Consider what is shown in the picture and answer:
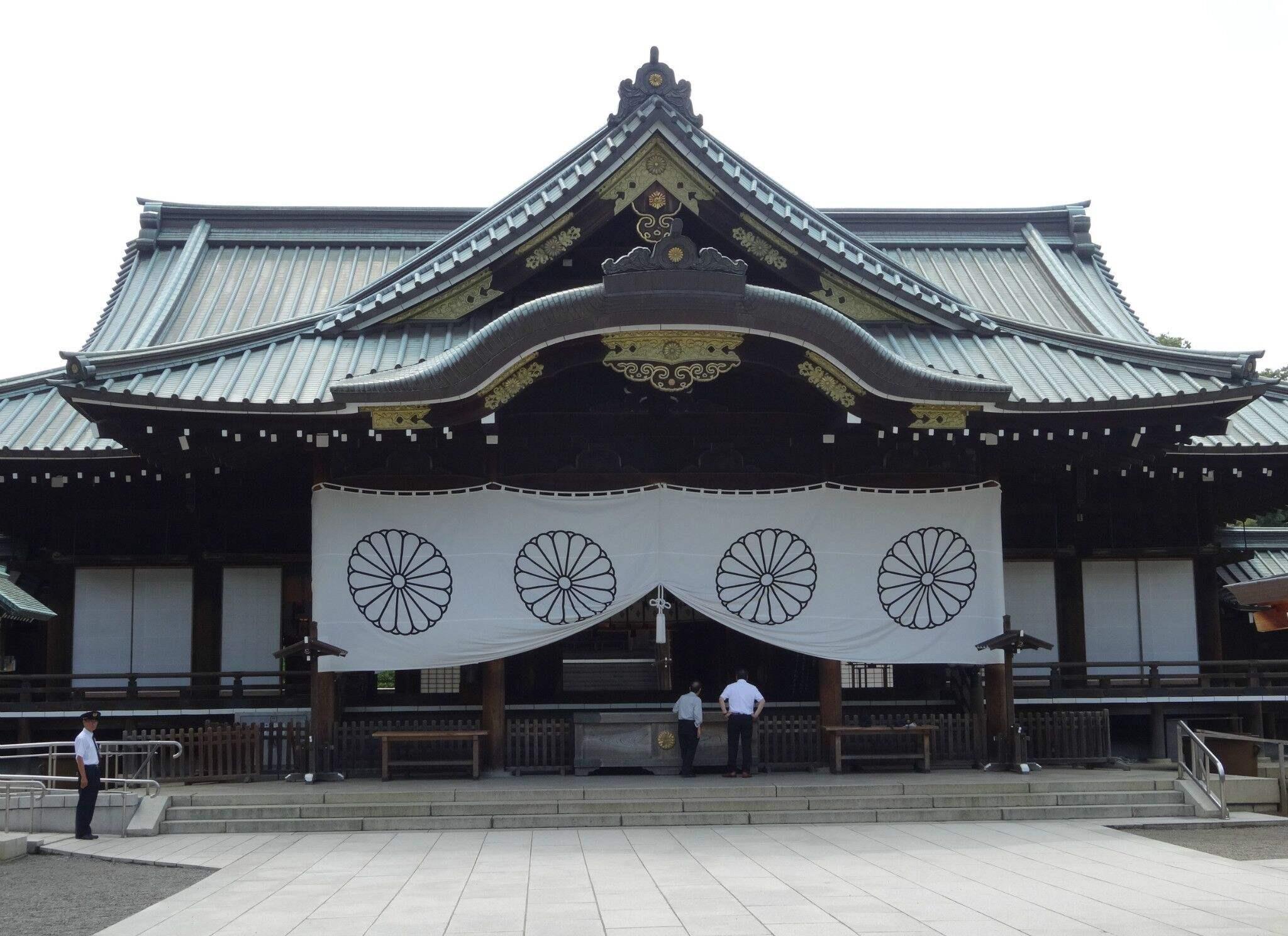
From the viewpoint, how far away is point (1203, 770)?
1388 centimetres

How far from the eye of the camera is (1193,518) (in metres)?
17.4

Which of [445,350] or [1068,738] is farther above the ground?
[445,350]

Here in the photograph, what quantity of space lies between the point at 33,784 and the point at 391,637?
401cm

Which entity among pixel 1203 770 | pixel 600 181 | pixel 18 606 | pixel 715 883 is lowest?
pixel 715 883

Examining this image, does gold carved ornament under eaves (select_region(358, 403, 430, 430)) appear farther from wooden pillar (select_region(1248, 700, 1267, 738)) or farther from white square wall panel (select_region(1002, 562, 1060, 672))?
wooden pillar (select_region(1248, 700, 1267, 738))

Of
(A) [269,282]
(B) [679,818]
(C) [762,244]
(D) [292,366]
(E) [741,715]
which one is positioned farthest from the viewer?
(A) [269,282]

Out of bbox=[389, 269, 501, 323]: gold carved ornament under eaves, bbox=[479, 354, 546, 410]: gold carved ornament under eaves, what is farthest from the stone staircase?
bbox=[389, 269, 501, 323]: gold carved ornament under eaves

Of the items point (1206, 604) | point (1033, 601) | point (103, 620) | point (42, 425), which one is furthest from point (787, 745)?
point (42, 425)

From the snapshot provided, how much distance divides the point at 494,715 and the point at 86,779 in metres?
4.56

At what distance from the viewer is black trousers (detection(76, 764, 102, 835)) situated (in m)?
12.1

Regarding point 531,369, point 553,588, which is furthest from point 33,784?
point 531,369

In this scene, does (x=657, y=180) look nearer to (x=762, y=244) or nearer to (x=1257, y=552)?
(x=762, y=244)

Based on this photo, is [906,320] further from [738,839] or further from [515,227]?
[738,839]

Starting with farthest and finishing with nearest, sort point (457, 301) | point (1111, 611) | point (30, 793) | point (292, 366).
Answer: point (1111, 611) → point (457, 301) → point (292, 366) → point (30, 793)
